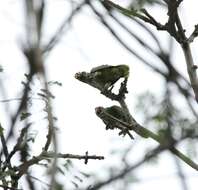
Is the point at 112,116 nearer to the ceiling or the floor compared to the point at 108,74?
nearer to the floor

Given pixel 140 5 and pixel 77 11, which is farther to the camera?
pixel 140 5

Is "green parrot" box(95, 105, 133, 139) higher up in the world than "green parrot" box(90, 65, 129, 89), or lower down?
lower down

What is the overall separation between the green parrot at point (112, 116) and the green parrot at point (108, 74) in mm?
82

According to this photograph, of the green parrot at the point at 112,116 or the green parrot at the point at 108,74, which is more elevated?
the green parrot at the point at 108,74

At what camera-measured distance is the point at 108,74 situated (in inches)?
69.7

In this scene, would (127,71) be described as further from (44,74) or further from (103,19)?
(44,74)

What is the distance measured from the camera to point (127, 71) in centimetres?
176

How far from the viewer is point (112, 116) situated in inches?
67.4

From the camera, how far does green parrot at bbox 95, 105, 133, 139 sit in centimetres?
169

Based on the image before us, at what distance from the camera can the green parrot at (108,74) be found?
1.75 meters

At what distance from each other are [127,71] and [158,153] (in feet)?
2.70

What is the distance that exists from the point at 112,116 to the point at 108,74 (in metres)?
0.15

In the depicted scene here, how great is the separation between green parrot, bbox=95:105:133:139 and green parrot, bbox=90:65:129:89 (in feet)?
0.27

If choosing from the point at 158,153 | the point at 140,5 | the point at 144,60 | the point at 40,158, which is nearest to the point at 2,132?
the point at 40,158
